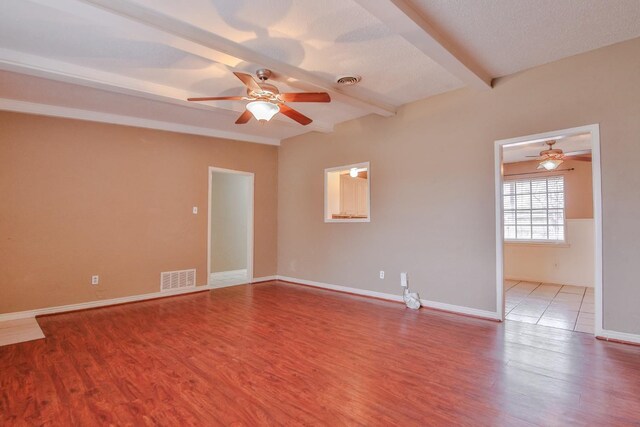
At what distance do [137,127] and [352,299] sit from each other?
14.1 feet

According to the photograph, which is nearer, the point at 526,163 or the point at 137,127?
the point at 137,127

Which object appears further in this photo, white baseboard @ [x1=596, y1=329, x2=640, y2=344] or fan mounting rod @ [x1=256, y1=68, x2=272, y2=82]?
fan mounting rod @ [x1=256, y1=68, x2=272, y2=82]

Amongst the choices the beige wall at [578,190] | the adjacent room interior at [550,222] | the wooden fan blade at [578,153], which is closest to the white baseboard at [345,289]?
the adjacent room interior at [550,222]

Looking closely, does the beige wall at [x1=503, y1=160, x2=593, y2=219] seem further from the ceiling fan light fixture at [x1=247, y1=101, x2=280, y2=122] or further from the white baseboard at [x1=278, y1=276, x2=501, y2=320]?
the ceiling fan light fixture at [x1=247, y1=101, x2=280, y2=122]

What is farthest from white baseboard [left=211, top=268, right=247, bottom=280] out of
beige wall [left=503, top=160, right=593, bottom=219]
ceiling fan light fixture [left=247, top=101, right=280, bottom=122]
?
beige wall [left=503, top=160, right=593, bottom=219]

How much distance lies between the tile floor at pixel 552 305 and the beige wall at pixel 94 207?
16.3 feet

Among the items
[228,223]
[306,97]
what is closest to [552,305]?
[306,97]

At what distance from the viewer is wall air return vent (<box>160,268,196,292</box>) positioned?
17.3ft

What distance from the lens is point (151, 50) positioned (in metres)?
3.06

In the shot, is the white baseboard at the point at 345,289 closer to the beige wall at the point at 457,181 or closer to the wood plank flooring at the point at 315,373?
the beige wall at the point at 457,181

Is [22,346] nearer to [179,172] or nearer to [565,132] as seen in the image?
[179,172]

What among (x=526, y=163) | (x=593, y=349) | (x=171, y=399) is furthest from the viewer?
(x=526, y=163)

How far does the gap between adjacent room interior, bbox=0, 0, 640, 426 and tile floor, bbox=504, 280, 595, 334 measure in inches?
2.3

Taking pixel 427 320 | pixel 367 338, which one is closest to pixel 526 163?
pixel 427 320
